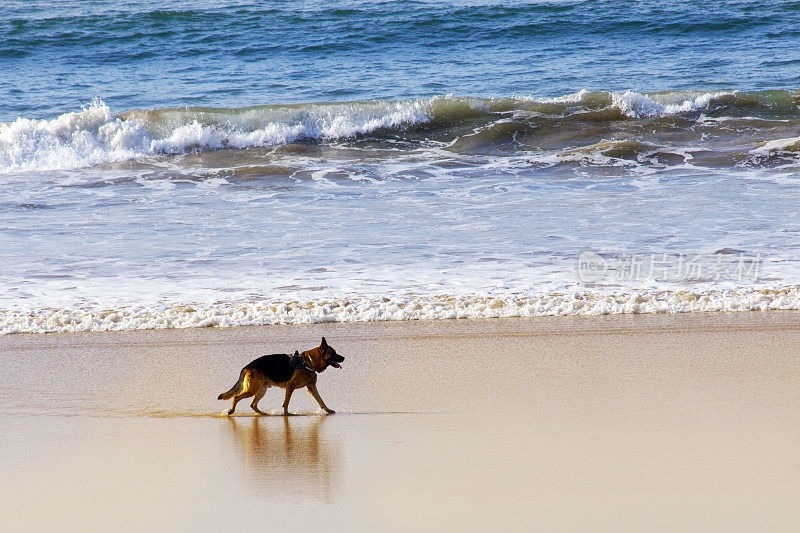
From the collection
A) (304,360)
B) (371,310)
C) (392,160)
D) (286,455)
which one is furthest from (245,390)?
(392,160)

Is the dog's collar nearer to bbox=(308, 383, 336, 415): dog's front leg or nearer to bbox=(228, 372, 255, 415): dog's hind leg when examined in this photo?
bbox=(308, 383, 336, 415): dog's front leg

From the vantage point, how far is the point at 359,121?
14469 mm

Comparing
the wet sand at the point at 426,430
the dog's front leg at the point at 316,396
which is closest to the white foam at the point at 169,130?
the wet sand at the point at 426,430

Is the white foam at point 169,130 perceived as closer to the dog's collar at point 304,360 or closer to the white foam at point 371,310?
the white foam at point 371,310

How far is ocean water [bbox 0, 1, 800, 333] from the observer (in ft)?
20.3

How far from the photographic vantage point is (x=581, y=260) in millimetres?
6781

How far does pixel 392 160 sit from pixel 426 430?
911 cm

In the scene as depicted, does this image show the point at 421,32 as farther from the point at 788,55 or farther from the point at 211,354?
the point at 211,354

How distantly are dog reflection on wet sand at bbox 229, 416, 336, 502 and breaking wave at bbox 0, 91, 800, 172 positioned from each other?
393 inches

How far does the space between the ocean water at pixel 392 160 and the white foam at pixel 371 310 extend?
0.08 feet

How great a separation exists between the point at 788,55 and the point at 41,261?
1654 centimetres

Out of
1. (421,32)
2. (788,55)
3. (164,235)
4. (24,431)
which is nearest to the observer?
(24,431)

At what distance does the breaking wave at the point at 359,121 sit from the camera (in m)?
13.4

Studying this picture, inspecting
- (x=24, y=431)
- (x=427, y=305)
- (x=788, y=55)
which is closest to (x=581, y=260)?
(x=427, y=305)
